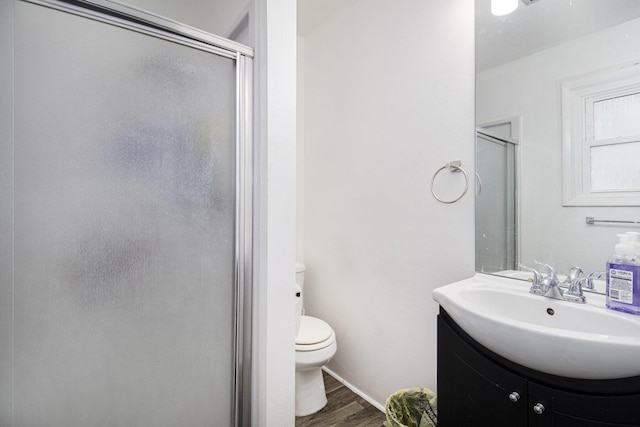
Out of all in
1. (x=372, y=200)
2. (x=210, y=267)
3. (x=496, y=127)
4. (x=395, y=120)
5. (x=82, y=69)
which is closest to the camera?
(x=82, y=69)

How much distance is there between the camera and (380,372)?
166cm

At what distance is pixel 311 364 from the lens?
5.07 ft

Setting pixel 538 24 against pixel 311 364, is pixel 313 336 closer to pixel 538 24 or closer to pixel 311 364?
pixel 311 364

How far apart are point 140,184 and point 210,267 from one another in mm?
380

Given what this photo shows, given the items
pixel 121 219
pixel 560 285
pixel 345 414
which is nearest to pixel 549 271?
pixel 560 285

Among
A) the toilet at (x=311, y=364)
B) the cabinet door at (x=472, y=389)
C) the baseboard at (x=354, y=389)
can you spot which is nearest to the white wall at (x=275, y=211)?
the toilet at (x=311, y=364)

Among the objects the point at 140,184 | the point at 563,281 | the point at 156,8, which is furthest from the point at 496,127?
the point at 156,8

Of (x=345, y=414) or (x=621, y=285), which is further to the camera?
(x=345, y=414)

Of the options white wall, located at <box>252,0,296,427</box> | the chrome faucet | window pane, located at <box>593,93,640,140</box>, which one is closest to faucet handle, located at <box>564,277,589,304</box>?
the chrome faucet

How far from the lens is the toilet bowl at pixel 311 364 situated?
155 cm

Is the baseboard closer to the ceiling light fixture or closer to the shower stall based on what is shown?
the shower stall

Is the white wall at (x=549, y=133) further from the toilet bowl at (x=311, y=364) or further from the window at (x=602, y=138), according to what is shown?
the toilet bowl at (x=311, y=364)

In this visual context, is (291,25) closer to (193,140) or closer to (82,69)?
(193,140)

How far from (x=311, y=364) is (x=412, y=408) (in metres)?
0.53
